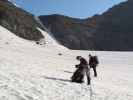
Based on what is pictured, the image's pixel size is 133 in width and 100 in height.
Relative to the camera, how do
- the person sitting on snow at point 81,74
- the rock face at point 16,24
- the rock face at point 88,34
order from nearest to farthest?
the person sitting on snow at point 81,74
the rock face at point 16,24
the rock face at point 88,34

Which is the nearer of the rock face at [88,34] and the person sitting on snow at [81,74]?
the person sitting on snow at [81,74]

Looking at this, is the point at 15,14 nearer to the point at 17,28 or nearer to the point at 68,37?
the point at 17,28

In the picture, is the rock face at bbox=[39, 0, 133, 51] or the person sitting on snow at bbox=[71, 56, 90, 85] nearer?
the person sitting on snow at bbox=[71, 56, 90, 85]

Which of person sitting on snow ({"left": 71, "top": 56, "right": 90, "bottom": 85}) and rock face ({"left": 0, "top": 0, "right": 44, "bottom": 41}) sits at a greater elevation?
rock face ({"left": 0, "top": 0, "right": 44, "bottom": 41})

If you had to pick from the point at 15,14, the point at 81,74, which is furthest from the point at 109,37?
the point at 81,74

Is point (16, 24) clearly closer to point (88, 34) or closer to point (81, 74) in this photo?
point (81, 74)

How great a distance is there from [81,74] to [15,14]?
2584 inches

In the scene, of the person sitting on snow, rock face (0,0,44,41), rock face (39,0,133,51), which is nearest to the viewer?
the person sitting on snow

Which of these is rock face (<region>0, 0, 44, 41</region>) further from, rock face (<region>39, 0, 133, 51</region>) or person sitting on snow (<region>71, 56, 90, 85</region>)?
rock face (<region>39, 0, 133, 51</region>)

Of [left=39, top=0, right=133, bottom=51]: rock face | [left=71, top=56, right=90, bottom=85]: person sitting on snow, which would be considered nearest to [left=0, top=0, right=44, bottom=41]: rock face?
[left=71, top=56, right=90, bottom=85]: person sitting on snow

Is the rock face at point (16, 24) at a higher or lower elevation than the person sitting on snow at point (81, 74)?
higher

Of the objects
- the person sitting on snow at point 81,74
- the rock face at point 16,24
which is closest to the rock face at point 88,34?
the rock face at point 16,24

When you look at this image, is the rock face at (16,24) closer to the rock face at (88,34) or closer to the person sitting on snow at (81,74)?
the person sitting on snow at (81,74)

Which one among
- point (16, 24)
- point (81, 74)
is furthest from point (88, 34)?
point (81, 74)
